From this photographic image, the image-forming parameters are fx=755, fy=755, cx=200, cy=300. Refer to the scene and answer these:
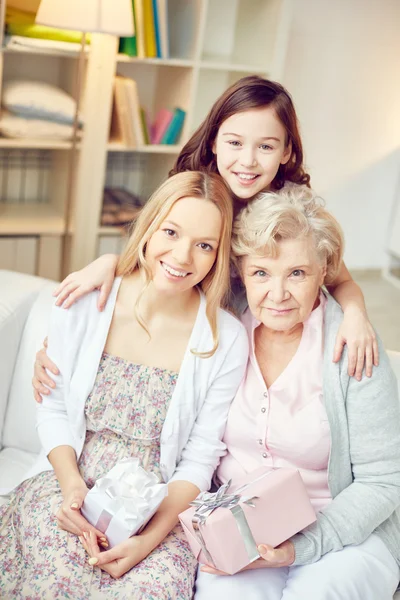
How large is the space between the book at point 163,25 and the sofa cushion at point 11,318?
1.73 meters

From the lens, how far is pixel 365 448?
4.73 ft

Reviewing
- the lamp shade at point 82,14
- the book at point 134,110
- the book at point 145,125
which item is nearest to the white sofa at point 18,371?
the lamp shade at point 82,14

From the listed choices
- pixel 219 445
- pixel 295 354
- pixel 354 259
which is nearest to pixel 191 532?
pixel 219 445

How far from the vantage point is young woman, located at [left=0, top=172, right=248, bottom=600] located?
1.46 m

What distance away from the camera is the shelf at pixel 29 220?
3.32 metres

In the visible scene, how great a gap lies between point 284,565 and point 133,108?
7.83 ft

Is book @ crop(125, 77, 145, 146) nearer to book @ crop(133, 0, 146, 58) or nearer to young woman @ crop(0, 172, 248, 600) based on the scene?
book @ crop(133, 0, 146, 58)

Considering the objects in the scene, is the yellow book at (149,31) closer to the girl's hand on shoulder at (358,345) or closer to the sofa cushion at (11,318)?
the sofa cushion at (11,318)

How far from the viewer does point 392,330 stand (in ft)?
12.7

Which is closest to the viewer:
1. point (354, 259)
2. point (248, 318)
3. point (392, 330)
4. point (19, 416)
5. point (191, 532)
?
point (191, 532)

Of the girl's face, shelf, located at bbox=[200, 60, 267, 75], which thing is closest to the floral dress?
the girl's face

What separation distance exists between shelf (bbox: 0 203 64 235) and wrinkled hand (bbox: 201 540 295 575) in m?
2.26

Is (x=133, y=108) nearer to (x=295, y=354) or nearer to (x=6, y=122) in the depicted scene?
(x=6, y=122)

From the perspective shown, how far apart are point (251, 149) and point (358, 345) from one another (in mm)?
498
